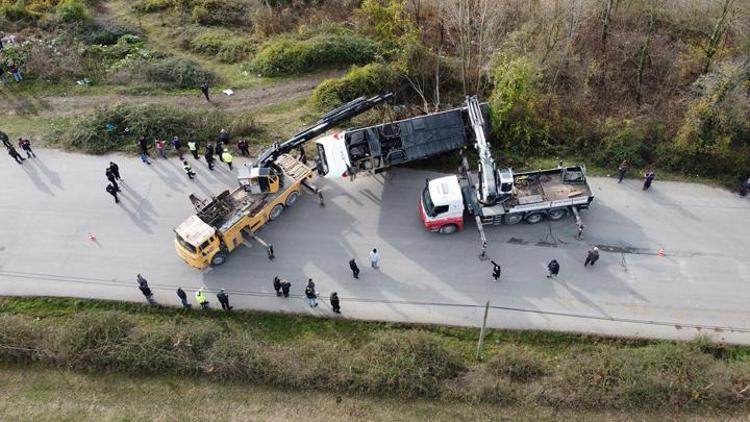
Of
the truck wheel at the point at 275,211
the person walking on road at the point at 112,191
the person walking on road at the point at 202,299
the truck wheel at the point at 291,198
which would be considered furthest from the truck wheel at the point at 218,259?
the person walking on road at the point at 112,191

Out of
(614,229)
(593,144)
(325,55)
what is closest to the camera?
(614,229)

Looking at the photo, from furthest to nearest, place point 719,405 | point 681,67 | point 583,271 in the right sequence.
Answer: point 681,67 < point 583,271 < point 719,405

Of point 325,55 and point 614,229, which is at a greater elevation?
point 325,55

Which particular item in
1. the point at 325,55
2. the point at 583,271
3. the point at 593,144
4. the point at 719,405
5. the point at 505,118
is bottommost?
the point at 719,405

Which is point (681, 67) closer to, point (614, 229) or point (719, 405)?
point (614, 229)

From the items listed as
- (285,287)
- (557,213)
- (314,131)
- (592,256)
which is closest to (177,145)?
(314,131)

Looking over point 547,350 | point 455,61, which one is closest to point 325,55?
point 455,61

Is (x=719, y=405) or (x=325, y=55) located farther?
(x=325, y=55)

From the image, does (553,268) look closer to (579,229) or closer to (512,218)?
(579,229)
